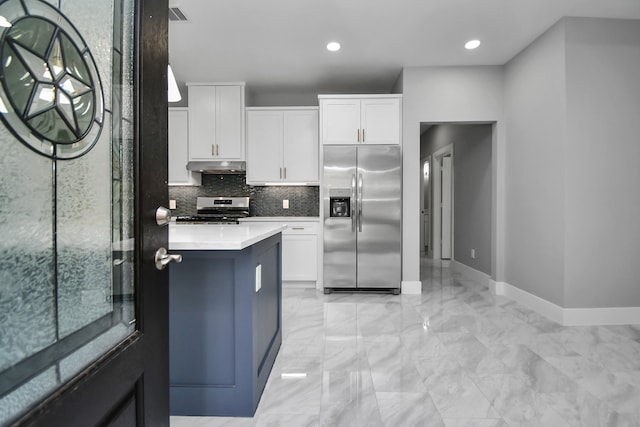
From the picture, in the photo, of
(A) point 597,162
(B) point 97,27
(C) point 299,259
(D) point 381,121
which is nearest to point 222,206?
(C) point 299,259

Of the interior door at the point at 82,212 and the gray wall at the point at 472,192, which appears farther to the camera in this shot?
the gray wall at the point at 472,192

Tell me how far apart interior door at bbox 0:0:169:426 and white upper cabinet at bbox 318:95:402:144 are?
3462 mm

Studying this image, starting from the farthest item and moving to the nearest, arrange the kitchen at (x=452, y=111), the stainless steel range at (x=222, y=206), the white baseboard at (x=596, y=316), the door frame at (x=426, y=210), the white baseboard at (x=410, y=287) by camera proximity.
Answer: the door frame at (x=426, y=210) → the stainless steel range at (x=222, y=206) → the white baseboard at (x=410, y=287) → the kitchen at (x=452, y=111) → the white baseboard at (x=596, y=316)

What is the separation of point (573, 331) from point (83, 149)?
357 cm

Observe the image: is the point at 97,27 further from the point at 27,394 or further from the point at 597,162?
the point at 597,162

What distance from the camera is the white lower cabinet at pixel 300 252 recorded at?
449cm

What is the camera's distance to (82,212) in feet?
2.05

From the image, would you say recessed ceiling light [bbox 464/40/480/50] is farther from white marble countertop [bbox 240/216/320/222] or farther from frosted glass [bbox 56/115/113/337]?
frosted glass [bbox 56/115/113/337]

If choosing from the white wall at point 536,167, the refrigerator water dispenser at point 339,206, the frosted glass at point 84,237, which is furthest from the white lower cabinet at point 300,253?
the frosted glass at point 84,237

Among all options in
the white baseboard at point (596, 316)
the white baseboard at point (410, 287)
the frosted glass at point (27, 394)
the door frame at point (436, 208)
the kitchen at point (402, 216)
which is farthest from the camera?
the door frame at point (436, 208)

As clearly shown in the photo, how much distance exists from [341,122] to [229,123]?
154 cm

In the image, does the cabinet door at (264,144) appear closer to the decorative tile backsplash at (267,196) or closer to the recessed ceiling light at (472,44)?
the decorative tile backsplash at (267,196)

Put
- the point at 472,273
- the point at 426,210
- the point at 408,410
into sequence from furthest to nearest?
the point at 426,210, the point at 472,273, the point at 408,410

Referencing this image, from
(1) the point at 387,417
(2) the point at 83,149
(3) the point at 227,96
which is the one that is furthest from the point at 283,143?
(2) the point at 83,149
